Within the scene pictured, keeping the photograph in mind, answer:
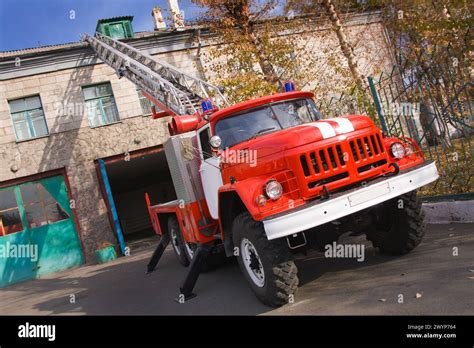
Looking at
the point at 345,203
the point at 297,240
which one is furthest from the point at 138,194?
the point at 345,203

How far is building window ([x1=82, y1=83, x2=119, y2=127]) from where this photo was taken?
15172 millimetres

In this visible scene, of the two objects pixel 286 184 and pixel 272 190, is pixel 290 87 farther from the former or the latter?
pixel 272 190

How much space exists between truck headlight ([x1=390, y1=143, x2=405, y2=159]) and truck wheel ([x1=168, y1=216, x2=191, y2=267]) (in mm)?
4643

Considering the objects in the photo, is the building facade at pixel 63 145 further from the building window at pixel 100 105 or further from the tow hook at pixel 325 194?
the tow hook at pixel 325 194

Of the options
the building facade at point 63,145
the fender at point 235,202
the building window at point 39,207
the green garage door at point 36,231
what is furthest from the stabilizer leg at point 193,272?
the building window at point 39,207

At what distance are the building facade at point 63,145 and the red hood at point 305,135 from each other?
36.1 feet

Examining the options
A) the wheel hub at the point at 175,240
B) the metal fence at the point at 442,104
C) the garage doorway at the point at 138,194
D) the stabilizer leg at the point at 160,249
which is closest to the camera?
the metal fence at the point at 442,104

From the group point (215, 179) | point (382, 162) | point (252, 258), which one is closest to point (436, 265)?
point (382, 162)

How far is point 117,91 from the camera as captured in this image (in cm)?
1530

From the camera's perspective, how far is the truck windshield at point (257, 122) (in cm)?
552

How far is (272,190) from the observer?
432 cm

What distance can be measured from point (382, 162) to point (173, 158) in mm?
3289

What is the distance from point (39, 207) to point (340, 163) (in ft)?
41.8
